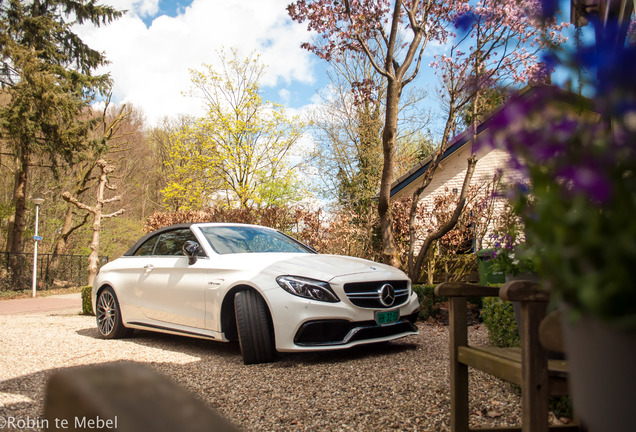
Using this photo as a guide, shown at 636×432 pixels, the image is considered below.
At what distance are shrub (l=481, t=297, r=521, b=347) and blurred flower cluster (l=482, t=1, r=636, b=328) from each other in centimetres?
353

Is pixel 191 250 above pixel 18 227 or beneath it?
beneath

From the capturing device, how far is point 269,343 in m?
4.73

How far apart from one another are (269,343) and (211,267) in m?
1.13

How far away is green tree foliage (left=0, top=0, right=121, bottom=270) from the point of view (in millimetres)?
18422

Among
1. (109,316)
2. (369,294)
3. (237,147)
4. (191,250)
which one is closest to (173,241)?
(191,250)

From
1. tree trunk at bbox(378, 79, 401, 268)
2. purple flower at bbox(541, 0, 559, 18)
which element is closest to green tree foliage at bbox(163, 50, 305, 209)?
tree trunk at bbox(378, 79, 401, 268)

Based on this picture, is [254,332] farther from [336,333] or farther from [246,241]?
[246,241]

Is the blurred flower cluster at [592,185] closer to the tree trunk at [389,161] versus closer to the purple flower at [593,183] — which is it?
the purple flower at [593,183]

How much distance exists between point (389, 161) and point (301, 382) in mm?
4840

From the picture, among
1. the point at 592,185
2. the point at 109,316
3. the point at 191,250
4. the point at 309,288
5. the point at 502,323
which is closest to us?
the point at 592,185

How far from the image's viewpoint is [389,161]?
806 cm

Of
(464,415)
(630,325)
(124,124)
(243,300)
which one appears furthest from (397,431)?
(124,124)

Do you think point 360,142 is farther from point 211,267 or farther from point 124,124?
point 211,267

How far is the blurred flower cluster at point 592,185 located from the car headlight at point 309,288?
4053 millimetres
